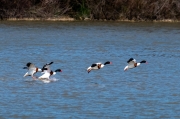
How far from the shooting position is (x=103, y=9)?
4222 centimetres

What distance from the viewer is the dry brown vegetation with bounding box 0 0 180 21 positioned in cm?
4100

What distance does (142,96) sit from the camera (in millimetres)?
15211

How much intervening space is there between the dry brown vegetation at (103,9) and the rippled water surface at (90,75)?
23.4 ft

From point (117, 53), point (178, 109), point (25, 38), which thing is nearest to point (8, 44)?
point (25, 38)

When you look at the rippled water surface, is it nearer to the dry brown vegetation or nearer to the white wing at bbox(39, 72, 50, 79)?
the white wing at bbox(39, 72, 50, 79)

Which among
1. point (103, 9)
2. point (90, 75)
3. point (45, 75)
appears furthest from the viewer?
point (103, 9)

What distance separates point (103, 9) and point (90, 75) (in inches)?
939

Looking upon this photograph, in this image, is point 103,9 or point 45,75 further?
point 103,9

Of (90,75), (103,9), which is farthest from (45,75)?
(103,9)

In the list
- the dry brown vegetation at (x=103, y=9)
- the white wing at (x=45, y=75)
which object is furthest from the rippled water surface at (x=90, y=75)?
the dry brown vegetation at (x=103, y=9)

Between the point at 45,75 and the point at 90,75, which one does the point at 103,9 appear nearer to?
the point at 90,75

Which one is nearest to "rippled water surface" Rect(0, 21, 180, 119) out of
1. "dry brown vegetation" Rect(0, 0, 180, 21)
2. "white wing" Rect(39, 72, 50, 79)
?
"white wing" Rect(39, 72, 50, 79)

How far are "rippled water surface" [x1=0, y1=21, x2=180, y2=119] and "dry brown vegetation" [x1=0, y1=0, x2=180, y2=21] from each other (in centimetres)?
713

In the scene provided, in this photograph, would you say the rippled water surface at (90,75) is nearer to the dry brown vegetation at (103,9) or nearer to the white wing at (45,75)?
the white wing at (45,75)
